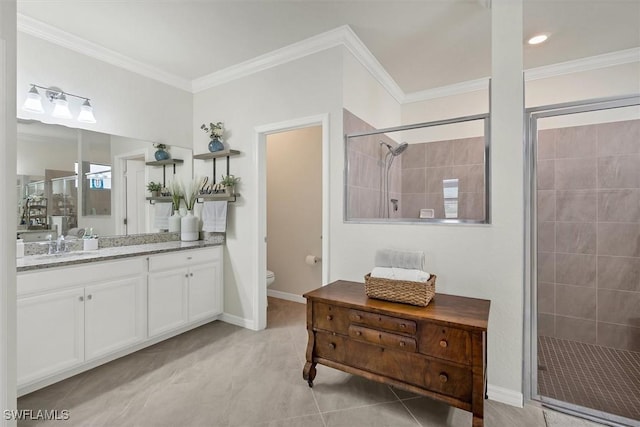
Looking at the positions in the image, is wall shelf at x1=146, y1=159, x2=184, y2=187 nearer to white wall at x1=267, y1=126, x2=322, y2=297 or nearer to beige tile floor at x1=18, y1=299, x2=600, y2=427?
white wall at x1=267, y1=126, x2=322, y2=297

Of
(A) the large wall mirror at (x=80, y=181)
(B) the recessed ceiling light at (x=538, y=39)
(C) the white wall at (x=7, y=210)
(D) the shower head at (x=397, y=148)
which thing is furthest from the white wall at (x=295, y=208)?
(C) the white wall at (x=7, y=210)

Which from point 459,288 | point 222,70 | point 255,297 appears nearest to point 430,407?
point 459,288

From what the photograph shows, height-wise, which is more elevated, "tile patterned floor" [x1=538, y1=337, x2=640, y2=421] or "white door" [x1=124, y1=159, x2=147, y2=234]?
"white door" [x1=124, y1=159, x2=147, y2=234]

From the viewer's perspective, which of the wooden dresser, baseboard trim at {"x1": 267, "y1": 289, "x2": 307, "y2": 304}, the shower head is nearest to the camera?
the wooden dresser

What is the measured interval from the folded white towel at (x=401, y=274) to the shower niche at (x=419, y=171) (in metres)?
0.47

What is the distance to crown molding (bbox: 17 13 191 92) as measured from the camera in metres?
2.29

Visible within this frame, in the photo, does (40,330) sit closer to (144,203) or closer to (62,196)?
(62,196)

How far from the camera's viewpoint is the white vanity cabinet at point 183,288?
2580 mm

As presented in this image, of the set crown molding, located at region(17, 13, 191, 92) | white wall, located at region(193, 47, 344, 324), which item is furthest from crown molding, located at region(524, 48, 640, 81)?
crown molding, located at region(17, 13, 191, 92)

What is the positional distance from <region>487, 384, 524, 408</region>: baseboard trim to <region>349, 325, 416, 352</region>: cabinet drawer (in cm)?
74

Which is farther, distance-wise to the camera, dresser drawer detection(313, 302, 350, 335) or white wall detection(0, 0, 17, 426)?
dresser drawer detection(313, 302, 350, 335)

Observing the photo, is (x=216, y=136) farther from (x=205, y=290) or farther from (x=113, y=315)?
(x=113, y=315)

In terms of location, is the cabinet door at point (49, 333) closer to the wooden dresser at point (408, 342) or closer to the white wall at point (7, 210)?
the white wall at point (7, 210)

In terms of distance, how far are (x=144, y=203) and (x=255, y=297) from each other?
1.49 meters
